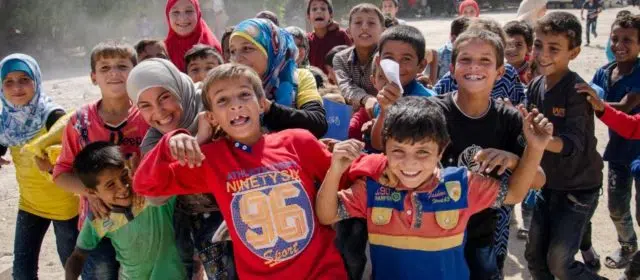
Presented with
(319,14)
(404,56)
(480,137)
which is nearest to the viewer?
(480,137)

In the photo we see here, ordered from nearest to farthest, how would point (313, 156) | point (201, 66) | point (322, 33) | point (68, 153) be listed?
1. point (313, 156)
2. point (68, 153)
3. point (201, 66)
4. point (322, 33)

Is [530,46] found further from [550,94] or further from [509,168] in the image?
[509,168]

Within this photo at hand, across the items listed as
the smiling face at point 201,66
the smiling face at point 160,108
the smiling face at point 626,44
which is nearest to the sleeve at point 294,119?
the smiling face at point 160,108

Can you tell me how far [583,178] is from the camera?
317 cm

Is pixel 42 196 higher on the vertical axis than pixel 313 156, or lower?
lower

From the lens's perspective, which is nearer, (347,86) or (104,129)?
(104,129)

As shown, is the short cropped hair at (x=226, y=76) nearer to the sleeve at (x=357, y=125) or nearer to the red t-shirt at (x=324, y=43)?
the sleeve at (x=357, y=125)

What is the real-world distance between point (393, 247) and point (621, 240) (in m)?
2.66

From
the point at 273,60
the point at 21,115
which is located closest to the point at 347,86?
Result: the point at 273,60

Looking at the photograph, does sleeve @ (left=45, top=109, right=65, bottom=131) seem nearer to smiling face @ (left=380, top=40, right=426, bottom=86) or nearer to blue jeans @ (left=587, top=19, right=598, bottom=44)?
smiling face @ (left=380, top=40, right=426, bottom=86)

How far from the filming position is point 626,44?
12.6 feet

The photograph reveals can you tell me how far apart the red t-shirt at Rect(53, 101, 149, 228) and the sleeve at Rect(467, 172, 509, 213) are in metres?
1.64

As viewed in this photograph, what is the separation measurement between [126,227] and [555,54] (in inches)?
97.9

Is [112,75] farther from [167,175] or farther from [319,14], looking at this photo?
[319,14]
